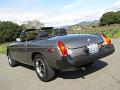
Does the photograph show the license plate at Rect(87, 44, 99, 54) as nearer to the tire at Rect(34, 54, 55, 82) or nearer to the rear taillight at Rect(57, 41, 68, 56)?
the rear taillight at Rect(57, 41, 68, 56)

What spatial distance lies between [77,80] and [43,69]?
101 cm

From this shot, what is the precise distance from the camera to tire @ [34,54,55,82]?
21.5ft

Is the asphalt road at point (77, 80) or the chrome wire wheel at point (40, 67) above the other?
the chrome wire wheel at point (40, 67)

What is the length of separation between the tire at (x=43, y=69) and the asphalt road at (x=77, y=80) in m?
0.14

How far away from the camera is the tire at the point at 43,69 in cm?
654

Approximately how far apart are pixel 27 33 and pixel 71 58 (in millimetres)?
2856

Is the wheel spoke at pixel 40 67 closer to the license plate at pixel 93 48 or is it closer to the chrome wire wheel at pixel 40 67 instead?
the chrome wire wheel at pixel 40 67

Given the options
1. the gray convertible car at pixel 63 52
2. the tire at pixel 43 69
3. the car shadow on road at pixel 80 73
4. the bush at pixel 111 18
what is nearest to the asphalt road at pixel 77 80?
the car shadow on road at pixel 80 73

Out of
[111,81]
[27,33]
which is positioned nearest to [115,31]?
[27,33]

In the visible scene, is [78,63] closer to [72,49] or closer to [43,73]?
[72,49]

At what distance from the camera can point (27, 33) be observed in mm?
8414

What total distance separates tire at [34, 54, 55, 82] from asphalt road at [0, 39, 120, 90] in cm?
14

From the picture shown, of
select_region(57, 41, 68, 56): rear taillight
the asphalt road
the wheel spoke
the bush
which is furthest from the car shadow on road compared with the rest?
the bush

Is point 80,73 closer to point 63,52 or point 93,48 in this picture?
point 93,48
